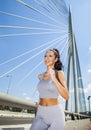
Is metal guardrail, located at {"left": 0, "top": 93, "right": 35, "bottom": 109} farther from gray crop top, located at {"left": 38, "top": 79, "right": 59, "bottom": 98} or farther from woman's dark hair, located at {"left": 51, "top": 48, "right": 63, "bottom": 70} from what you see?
woman's dark hair, located at {"left": 51, "top": 48, "right": 63, "bottom": 70}

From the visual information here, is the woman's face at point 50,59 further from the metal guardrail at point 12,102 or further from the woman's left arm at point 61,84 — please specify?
the metal guardrail at point 12,102

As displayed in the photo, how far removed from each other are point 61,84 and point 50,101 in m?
0.18

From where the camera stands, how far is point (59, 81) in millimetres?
2439

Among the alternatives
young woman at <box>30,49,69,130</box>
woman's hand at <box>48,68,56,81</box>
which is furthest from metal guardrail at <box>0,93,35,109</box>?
woman's hand at <box>48,68,56,81</box>

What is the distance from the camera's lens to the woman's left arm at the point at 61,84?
7.77 feet

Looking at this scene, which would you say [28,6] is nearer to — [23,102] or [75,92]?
[23,102]

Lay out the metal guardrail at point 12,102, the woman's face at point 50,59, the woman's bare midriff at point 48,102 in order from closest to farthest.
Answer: the metal guardrail at point 12,102 < the woman's bare midriff at point 48,102 < the woman's face at point 50,59

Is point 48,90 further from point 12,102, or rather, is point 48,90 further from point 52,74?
point 12,102

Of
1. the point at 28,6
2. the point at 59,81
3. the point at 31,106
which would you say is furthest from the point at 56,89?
the point at 28,6

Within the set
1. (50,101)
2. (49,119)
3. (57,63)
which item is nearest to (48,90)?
(50,101)

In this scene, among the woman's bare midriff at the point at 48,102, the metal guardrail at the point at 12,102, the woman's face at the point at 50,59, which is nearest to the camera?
the metal guardrail at the point at 12,102

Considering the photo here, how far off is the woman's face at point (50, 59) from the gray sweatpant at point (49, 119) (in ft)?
1.47

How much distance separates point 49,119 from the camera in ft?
7.67

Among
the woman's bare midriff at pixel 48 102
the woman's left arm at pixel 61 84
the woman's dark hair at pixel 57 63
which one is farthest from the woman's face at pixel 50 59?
the woman's bare midriff at pixel 48 102
